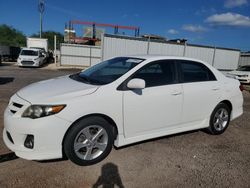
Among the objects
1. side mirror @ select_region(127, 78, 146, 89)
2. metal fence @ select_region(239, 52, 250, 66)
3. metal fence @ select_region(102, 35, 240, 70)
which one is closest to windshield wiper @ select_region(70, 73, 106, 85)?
side mirror @ select_region(127, 78, 146, 89)

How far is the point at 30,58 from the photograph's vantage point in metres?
22.8

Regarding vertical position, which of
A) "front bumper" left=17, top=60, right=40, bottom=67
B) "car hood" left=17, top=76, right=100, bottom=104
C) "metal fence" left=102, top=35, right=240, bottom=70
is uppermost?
"metal fence" left=102, top=35, right=240, bottom=70

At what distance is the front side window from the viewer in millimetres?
3996

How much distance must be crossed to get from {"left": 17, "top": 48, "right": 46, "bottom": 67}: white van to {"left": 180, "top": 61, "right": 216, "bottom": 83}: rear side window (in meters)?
20.8

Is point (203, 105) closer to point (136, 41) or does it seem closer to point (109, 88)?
point (109, 88)

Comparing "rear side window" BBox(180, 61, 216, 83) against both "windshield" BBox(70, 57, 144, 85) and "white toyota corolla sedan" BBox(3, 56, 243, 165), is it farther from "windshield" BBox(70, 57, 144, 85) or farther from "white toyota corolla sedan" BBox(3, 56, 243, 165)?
"windshield" BBox(70, 57, 144, 85)

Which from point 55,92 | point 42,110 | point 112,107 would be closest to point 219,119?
point 112,107

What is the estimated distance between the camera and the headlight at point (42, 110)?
3.17 m

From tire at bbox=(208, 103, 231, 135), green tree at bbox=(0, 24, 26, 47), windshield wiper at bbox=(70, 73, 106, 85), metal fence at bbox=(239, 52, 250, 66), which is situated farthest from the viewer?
green tree at bbox=(0, 24, 26, 47)

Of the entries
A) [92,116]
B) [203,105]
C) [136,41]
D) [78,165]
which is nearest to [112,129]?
[92,116]

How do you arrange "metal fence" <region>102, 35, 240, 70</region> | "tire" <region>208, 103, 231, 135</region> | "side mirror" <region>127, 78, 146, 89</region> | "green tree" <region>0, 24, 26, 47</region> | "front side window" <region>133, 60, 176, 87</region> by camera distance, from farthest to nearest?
"green tree" <region>0, 24, 26, 47</region> < "metal fence" <region>102, 35, 240, 70</region> < "tire" <region>208, 103, 231, 135</region> < "front side window" <region>133, 60, 176, 87</region> < "side mirror" <region>127, 78, 146, 89</region>

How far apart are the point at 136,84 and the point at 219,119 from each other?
240 cm

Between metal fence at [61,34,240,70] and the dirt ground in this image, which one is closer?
the dirt ground

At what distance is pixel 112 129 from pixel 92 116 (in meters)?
0.41
